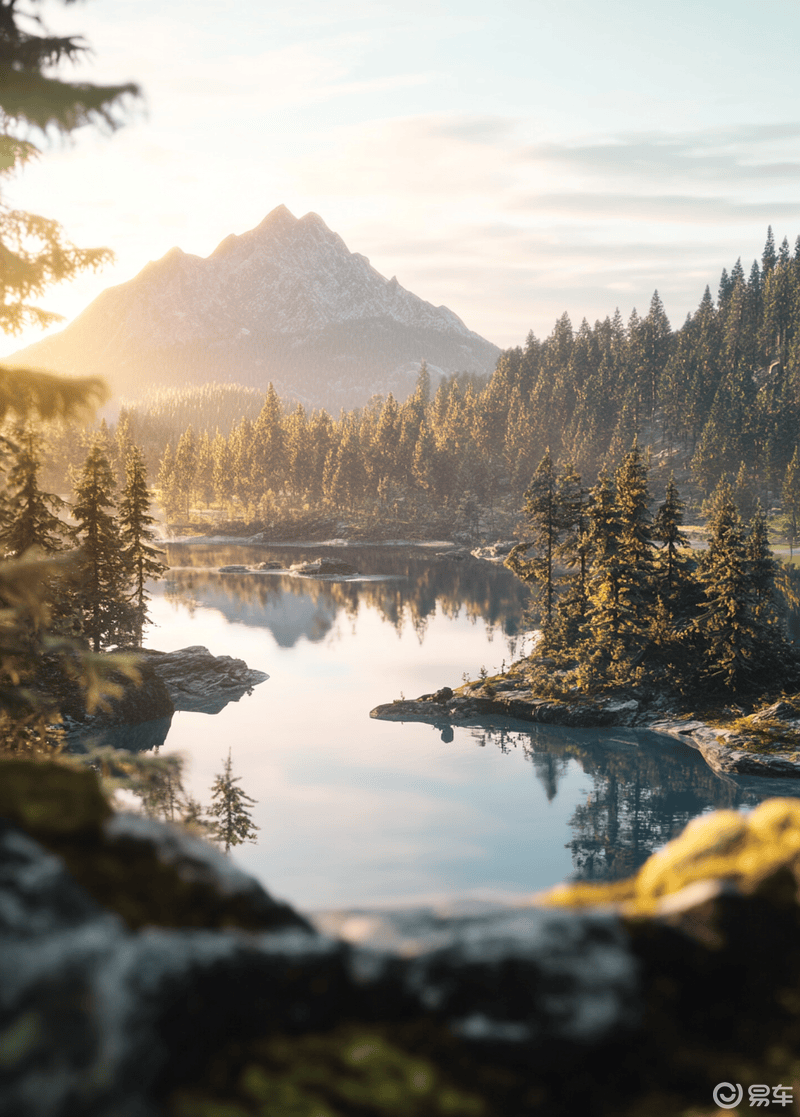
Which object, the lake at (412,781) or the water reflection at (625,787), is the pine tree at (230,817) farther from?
the water reflection at (625,787)

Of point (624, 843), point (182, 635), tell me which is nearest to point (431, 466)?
point (182, 635)

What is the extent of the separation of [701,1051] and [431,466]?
128563 mm

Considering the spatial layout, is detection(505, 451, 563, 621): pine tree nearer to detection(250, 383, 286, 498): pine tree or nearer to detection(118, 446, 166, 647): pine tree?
detection(118, 446, 166, 647): pine tree

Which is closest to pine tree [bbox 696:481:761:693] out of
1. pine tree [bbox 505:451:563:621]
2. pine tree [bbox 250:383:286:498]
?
pine tree [bbox 505:451:563:621]

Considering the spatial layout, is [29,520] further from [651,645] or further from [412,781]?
[651,645]

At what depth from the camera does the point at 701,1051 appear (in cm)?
434

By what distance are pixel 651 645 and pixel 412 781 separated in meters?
15.6

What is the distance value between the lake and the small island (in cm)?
153

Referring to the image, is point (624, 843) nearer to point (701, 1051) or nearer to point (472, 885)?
point (472, 885)

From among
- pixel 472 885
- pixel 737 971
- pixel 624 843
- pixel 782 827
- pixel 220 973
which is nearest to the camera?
pixel 220 973

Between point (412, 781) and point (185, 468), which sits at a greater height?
point (185, 468)

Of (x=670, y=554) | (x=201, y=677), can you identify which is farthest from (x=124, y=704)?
(x=670, y=554)

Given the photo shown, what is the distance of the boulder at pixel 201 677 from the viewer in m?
42.8
